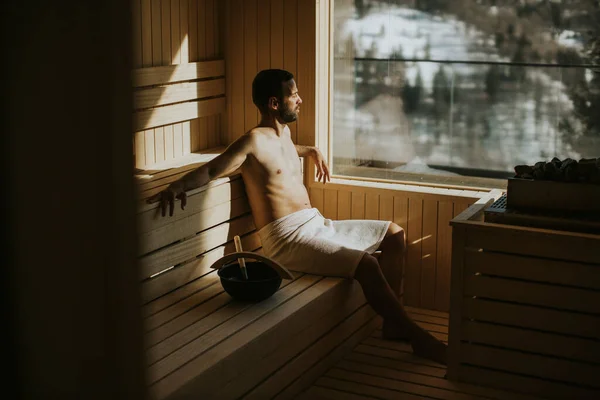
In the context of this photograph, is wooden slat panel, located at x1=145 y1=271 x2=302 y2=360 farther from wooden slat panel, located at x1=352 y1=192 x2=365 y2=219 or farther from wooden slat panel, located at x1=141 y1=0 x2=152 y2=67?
wooden slat panel, located at x1=141 y1=0 x2=152 y2=67

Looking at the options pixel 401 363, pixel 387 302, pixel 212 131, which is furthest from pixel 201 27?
pixel 401 363

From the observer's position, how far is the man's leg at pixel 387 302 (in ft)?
12.4

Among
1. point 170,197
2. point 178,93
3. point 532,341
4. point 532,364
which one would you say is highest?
point 178,93

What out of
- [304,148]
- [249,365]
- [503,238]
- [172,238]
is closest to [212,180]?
[172,238]

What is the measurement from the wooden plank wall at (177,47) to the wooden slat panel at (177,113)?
0.19ft

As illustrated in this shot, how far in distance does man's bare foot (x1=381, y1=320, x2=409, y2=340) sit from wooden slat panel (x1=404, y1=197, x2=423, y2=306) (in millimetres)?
473

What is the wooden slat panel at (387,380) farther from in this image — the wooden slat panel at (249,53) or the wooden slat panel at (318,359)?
the wooden slat panel at (249,53)

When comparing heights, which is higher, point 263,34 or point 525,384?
point 263,34

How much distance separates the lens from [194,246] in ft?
12.4

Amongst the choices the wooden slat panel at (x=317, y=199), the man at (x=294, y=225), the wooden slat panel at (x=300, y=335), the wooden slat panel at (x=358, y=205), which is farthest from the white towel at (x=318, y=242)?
the wooden slat panel at (x=317, y=199)

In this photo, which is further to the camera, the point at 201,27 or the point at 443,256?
the point at 201,27

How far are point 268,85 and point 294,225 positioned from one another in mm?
730

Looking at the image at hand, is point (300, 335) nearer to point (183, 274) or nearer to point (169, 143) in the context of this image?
point (183, 274)

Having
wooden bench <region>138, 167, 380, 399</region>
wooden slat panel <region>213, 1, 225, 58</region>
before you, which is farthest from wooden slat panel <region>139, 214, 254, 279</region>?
wooden slat panel <region>213, 1, 225, 58</region>
